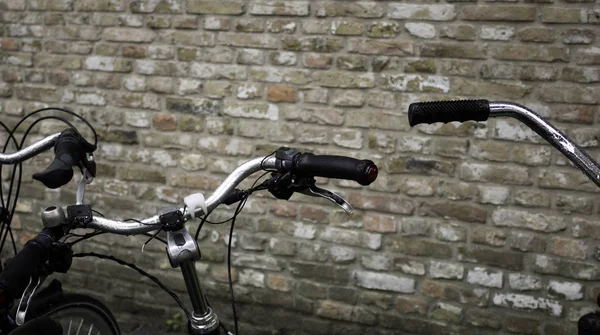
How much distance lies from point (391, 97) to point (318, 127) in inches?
16.1

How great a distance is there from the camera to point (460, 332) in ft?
9.94

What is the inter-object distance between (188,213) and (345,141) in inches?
60.9

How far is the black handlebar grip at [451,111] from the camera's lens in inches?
61.1

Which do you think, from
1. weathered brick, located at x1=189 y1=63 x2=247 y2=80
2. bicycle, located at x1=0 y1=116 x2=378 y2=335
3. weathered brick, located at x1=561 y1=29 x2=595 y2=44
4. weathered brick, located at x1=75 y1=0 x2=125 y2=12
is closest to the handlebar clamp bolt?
Answer: bicycle, located at x1=0 y1=116 x2=378 y2=335

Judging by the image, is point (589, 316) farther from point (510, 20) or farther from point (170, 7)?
point (170, 7)

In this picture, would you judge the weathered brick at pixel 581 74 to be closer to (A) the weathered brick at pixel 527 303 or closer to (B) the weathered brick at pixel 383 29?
(B) the weathered brick at pixel 383 29

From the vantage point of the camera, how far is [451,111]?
1.56m

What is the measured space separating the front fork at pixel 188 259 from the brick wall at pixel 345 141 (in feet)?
4.67

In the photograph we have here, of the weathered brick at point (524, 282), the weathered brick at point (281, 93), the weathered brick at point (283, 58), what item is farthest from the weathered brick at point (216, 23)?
the weathered brick at point (524, 282)

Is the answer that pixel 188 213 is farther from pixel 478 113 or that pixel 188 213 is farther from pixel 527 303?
pixel 527 303

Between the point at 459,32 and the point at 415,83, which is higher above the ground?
the point at 459,32

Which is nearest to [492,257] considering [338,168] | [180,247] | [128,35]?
[338,168]

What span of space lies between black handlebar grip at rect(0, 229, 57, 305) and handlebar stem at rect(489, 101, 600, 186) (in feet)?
4.11

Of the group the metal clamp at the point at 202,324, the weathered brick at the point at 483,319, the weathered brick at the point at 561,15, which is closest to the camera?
the metal clamp at the point at 202,324
